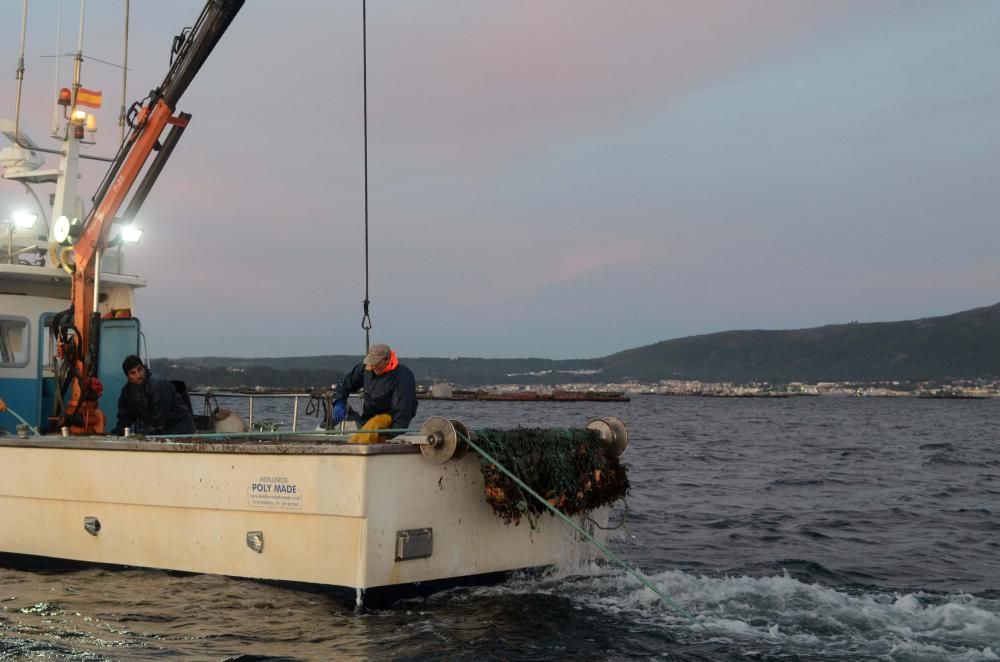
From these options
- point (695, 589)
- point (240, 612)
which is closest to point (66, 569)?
point (240, 612)

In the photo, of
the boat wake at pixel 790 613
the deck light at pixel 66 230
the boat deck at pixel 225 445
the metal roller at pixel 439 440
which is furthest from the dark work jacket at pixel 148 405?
the boat wake at pixel 790 613

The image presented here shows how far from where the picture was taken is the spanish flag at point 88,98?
1239cm

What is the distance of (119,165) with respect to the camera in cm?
1180

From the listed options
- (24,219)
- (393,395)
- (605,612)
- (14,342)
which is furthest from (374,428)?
(24,219)

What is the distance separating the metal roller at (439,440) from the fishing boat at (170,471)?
0.01 meters

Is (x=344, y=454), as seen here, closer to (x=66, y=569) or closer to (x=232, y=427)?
(x=66, y=569)

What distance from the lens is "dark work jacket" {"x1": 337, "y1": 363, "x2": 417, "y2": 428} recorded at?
9.20 metres

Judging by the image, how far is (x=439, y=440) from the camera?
803cm

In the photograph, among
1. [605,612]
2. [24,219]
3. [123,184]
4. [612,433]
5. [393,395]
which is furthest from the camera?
[24,219]

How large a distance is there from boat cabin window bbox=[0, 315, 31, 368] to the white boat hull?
209cm

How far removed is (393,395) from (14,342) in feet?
17.2

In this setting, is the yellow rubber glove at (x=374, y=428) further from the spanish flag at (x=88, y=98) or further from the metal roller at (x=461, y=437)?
the spanish flag at (x=88, y=98)

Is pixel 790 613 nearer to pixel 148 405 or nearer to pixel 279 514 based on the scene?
pixel 279 514

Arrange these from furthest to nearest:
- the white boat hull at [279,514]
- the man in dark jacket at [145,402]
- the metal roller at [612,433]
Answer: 1. the man in dark jacket at [145,402]
2. the metal roller at [612,433]
3. the white boat hull at [279,514]
